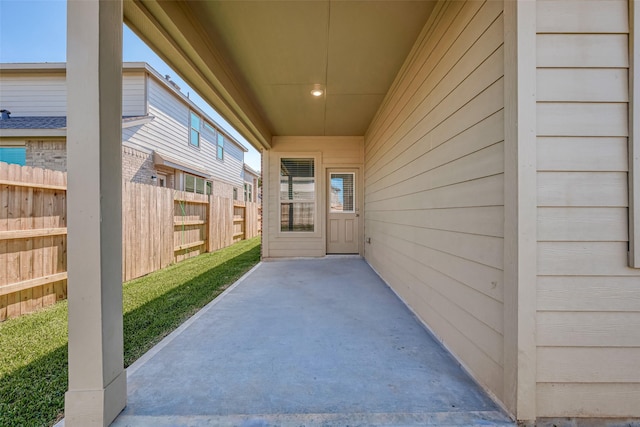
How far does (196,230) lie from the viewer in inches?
256

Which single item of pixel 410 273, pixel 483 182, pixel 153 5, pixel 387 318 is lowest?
pixel 387 318

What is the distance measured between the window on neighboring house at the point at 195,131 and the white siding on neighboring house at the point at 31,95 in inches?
121

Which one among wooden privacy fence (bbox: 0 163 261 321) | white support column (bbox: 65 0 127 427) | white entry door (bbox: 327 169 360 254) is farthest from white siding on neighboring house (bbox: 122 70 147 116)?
white support column (bbox: 65 0 127 427)

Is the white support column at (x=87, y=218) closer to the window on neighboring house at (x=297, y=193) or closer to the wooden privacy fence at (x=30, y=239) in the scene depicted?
the wooden privacy fence at (x=30, y=239)

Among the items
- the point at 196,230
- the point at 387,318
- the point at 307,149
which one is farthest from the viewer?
the point at 196,230

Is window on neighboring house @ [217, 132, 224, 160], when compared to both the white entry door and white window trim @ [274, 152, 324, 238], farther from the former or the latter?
the white entry door

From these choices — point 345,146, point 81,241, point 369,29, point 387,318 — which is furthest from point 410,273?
point 345,146

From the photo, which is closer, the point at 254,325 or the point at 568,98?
the point at 568,98

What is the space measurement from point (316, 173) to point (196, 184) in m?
5.39

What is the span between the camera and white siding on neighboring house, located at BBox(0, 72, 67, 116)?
6789mm

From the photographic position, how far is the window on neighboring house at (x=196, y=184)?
855 cm

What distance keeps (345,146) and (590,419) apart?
5.26 m

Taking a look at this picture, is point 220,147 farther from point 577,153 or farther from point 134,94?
point 577,153

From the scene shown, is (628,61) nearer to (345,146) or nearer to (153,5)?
(153,5)
